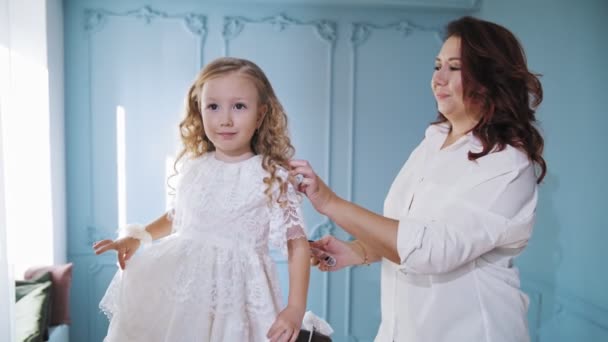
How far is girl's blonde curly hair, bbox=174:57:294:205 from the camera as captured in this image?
1581mm

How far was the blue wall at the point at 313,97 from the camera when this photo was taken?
3.22m

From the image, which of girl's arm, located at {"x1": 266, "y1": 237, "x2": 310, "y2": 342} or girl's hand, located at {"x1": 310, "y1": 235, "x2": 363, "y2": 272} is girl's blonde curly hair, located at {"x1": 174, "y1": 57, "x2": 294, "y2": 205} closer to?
girl's arm, located at {"x1": 266, "y1": 237, "x2": 310, "y2": 342}

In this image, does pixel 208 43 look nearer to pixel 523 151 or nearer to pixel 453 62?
pixel 453 62

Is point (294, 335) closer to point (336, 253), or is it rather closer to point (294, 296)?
point (294, 296)

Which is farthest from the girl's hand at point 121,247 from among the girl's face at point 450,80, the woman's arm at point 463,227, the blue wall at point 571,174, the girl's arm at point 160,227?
the blue wall at point 571,174

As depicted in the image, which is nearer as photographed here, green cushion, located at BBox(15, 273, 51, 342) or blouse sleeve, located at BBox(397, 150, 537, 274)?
blouse sleeve, located at BBox(397, 150, 537, 274)

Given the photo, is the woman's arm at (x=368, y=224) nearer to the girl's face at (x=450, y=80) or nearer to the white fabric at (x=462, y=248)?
the white fabric at (x=462, y=248)

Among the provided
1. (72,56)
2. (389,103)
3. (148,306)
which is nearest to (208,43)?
(72,56)

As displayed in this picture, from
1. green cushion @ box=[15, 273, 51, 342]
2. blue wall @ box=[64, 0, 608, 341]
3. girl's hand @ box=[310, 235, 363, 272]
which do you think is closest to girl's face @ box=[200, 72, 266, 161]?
girl's hand @ box=[310, 235, 363, 272]

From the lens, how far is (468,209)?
1344 mm

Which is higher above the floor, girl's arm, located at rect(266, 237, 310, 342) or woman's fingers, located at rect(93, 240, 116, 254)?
woman's fingers, located at rect(93, 240, 116, 254)

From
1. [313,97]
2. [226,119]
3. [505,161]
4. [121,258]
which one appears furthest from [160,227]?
[313,97]

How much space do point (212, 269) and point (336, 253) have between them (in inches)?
21.1

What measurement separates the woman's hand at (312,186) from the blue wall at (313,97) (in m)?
2.12
